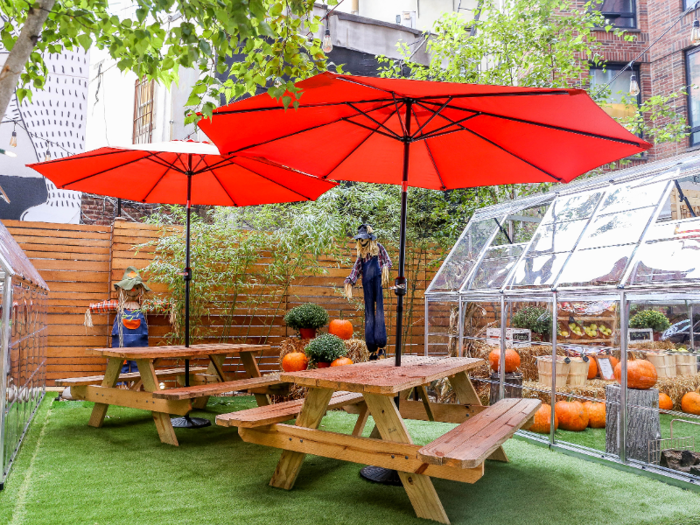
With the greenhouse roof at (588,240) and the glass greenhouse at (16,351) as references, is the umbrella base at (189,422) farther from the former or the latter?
the greenhouse roof at (588,240)

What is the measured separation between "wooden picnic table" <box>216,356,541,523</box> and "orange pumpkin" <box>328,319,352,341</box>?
2.77m

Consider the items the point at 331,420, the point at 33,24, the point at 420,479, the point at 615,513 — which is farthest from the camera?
the point at 331,420

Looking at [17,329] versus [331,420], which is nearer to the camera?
[17,329]

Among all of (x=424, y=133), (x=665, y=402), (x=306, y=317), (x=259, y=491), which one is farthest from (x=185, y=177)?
(x=665, y=402)

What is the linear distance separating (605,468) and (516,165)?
2.11 metres

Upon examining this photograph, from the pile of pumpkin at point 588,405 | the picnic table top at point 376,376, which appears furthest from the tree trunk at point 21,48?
the pile of pumpkin at point 588,405

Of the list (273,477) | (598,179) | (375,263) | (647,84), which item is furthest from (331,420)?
(647,84)

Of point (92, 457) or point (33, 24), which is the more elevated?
point (33, 24)

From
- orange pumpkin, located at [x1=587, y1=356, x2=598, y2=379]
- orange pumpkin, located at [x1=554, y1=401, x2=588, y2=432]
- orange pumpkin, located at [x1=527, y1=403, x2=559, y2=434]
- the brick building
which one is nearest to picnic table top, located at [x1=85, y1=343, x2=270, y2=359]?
orange pumpkin, located at [x1=527, y1=403, x2=559, y2=434]

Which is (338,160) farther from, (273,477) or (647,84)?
(647,84)

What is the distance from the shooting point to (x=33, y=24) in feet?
6.78

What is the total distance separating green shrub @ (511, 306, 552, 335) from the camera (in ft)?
14.2

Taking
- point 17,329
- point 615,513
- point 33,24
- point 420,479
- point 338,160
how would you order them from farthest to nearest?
point 338,160 → point 17,329 → point 615,513 → point 420,479 → point 33,24

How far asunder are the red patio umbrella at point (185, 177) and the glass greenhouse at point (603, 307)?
6.36 feet
